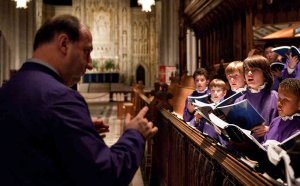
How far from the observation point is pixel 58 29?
1.47 m

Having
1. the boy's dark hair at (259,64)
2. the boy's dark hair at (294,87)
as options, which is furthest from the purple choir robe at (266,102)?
the boy's dark hair at (294,87)

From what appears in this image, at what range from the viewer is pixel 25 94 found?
133 cm

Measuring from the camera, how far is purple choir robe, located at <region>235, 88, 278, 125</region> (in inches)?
106

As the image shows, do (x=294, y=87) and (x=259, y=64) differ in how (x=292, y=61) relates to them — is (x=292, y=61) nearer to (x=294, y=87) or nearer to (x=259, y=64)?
(x=259, y=64)

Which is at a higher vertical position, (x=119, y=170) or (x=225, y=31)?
(x=225, y=31)

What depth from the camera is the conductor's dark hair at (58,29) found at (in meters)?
1.47

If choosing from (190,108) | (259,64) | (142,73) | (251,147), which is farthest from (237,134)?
(142,73)

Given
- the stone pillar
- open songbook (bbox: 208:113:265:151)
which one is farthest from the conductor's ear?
the stone pillar

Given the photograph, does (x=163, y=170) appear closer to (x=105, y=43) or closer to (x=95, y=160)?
(x=95, y=160)

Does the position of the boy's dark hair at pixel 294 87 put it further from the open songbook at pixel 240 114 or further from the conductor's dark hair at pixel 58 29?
the conductor's dark hair at pixel 58 29

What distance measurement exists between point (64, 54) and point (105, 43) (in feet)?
88.2

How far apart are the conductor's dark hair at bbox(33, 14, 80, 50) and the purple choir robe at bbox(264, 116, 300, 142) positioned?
4.35 ft

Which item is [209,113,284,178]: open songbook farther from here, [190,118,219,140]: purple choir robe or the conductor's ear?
[190,118,219,140]: purple choir robe

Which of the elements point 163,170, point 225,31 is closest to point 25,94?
point 163,170
